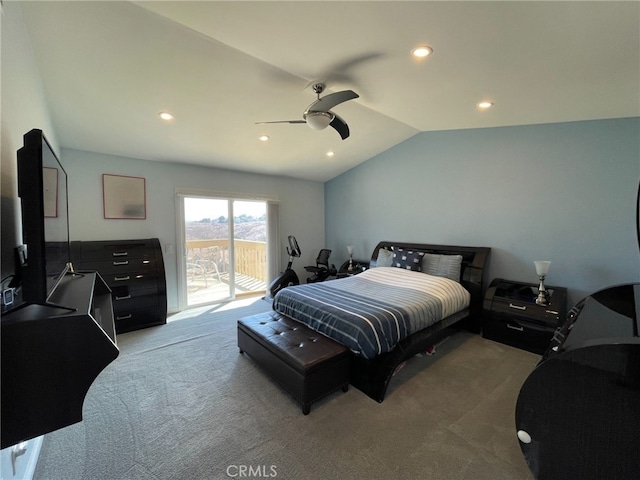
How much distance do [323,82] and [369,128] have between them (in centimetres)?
155

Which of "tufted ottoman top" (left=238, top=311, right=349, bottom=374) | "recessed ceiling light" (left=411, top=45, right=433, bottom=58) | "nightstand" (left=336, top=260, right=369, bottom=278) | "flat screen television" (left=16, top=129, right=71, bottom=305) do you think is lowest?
"tufted ottoman top" (left=238, top=311, right=349, bottom=374)

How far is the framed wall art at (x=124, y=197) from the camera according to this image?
358 cm

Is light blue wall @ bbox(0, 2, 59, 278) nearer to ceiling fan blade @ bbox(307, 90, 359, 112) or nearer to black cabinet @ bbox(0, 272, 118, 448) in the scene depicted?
black cabinet @ bbox(0, 272, 118, 448)

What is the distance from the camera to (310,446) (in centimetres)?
167

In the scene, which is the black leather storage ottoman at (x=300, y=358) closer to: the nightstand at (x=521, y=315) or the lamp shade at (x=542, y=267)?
the nightstand at (x=521, y=315)

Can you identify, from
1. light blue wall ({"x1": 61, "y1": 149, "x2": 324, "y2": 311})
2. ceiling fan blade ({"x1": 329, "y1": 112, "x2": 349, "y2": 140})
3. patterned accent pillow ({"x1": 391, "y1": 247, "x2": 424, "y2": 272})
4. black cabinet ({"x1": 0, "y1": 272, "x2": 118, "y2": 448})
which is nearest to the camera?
black cabinet ({"x1": 0, "y1": 272, "x2": 118, "y2": 448})

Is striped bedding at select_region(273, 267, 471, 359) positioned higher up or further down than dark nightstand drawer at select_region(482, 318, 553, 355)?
higher up

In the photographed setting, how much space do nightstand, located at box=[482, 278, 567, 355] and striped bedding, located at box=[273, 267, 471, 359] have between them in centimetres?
31

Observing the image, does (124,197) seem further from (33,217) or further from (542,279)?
→ (542,279)

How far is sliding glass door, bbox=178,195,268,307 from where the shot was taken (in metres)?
4.40

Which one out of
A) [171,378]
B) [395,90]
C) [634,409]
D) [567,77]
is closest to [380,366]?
[634,409]

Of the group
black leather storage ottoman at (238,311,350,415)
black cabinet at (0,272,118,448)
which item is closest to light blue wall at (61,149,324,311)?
black leather storage ottoman at (238,311,350,415)

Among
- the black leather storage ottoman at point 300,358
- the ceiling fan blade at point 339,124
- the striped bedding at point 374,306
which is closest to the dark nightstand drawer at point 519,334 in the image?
the striped bedding at point 374,306

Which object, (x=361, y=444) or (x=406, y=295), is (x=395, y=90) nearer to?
(x=406, y=295)
